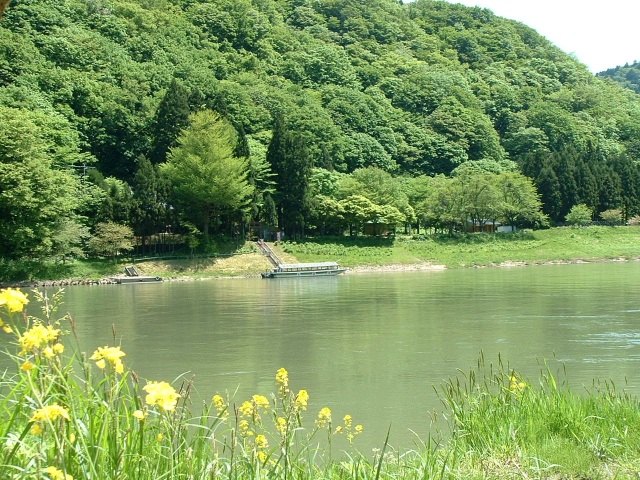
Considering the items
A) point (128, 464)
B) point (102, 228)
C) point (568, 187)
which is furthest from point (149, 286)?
point (568, 187)

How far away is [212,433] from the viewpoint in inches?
137

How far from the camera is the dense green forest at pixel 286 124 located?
46.9m

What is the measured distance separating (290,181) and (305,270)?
11.4m

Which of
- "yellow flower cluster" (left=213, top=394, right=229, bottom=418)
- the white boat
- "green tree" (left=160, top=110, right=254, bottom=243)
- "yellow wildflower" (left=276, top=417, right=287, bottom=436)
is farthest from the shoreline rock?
"yellow wildflower" (left=276, top=417, right=287, bottom=436)

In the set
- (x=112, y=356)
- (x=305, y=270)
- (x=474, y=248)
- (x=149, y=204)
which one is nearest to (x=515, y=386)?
(x=112, y=356)

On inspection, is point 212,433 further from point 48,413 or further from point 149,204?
point 149,204

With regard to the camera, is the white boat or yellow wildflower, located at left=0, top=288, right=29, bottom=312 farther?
the white boat

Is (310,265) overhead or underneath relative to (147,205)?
underneath

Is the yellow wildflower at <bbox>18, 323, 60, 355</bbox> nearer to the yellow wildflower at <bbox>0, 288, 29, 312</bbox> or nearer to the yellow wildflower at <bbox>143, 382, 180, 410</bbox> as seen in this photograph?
the yellow wildflower at <bbox>0, 288, 29, 312</bbox>

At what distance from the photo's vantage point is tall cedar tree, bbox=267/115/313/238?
5278cm

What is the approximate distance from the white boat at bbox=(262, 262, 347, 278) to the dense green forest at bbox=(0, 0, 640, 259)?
662 cm

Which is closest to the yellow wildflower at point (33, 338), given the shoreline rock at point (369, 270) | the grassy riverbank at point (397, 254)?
the shoreline rock at point (369, 270)

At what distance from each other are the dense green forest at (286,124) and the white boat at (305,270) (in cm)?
662

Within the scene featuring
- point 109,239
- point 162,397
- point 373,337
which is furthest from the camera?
point 109,239
